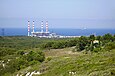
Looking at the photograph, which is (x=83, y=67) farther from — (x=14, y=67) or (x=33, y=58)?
(x=33, y=58)

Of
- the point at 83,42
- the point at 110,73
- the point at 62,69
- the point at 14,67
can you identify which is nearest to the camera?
the point at 110,73

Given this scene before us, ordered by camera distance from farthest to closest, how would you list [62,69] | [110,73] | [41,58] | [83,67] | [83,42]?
[83,42] → [41,58] → [62,69] → [83,67] → [110,73]

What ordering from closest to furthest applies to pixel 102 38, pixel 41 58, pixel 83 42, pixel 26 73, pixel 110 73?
pixel 110 73, pixel 26 73, pixel 41 58, pixel 83 42, pixel 102 38

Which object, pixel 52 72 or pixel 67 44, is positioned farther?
pixel 67 44

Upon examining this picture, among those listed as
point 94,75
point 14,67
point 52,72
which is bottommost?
point 14,67

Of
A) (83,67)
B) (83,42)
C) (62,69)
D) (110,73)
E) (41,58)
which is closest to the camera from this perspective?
(110,73)

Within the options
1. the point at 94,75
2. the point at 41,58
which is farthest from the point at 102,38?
the point at 94,75

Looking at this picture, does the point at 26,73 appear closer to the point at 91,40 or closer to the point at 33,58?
the point at 33,58

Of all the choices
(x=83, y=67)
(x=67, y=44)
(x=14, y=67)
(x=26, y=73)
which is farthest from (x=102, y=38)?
(x=83, y=67)

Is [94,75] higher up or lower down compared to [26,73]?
higher up
